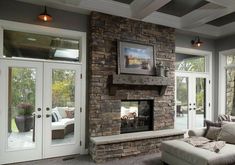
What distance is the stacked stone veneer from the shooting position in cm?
402

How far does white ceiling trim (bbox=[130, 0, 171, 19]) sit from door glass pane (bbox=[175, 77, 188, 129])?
2.31 metres

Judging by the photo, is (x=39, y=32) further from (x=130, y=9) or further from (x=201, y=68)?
(x=201, y=68)

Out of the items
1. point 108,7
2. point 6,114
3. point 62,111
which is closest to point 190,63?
point 108,7

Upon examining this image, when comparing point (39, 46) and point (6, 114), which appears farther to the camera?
point (39, 46)

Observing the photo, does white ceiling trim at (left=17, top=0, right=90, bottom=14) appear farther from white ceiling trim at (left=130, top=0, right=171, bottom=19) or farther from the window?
the window

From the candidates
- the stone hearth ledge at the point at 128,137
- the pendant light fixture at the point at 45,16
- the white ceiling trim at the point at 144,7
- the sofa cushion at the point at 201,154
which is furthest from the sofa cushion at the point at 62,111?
the white ceiling trim at the point at 144,7

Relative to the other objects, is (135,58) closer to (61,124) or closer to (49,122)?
(61,124)

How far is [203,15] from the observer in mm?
4375

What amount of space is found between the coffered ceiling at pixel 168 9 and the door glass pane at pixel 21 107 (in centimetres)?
150

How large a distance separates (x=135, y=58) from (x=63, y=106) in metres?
2.01

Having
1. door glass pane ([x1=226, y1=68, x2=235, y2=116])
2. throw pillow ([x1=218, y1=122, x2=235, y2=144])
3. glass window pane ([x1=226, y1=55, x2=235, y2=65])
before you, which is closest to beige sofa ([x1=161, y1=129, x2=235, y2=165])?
throw pillow ([x1=218, y1=122, x2=235, y2=144])

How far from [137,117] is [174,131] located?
961 millimetres

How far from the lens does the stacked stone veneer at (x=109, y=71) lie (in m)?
4.02

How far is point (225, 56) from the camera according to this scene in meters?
6.02
